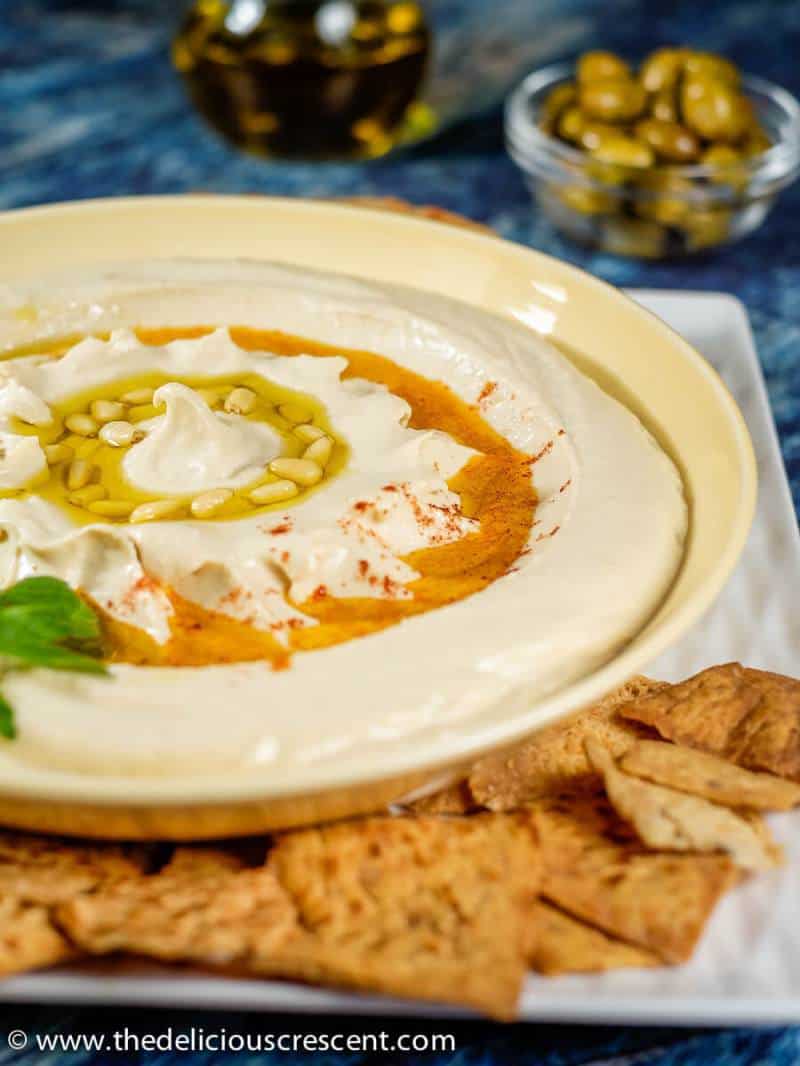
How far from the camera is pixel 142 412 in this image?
12.8 feet

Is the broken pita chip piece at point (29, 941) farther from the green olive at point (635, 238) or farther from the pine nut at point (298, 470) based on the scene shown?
the green olive at point (635, 238)

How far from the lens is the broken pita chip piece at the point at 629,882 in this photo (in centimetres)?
263

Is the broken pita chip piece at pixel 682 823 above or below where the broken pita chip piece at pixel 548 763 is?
above

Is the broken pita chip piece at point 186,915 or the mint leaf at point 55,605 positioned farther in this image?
the mint leaf at point 55,605

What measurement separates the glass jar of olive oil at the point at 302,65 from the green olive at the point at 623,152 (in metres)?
1.20

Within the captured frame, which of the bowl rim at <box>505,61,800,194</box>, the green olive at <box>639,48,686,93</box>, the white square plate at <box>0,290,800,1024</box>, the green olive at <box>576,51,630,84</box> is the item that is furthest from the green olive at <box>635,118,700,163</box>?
the white square plate at <box>0,290,800,1024</box>

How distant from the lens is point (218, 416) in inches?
148

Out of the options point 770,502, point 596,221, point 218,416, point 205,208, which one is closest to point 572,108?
point 596,221

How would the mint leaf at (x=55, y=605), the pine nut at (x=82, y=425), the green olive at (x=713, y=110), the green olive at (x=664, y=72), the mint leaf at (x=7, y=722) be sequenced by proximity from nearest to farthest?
the mint leaf at (x=7, y=722) → the mint leaf at (x=55, y=605) → the pine nut at (x=82, y=425) → the green olive at (x=713, y=110) → the green olive at (x=664, y=72)

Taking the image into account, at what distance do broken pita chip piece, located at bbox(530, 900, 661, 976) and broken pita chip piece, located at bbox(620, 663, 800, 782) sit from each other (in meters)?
0.63

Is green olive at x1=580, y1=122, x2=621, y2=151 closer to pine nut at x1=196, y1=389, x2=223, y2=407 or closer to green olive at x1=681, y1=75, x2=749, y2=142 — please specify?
green olive at x1=681, y1=75, x2=749, y2=142

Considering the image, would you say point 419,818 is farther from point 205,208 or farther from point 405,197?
point 405,197

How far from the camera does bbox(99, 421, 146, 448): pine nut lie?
12.4ft

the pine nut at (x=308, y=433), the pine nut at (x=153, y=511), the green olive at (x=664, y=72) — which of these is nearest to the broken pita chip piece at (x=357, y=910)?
the pine nut at (x=153, y=511)
